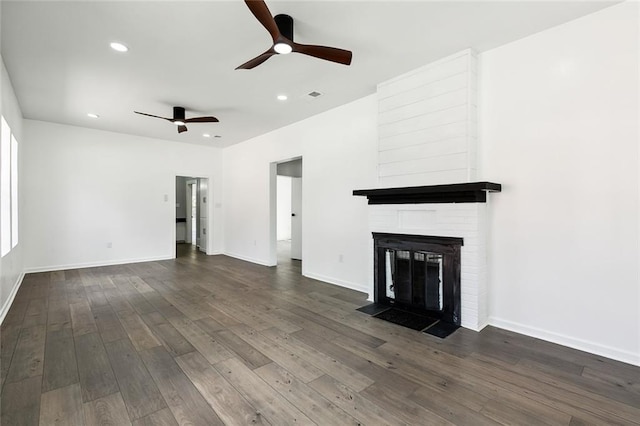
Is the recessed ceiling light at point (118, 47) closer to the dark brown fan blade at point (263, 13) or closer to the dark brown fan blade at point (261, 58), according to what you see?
the dark brown fan blade at point (261, 58)

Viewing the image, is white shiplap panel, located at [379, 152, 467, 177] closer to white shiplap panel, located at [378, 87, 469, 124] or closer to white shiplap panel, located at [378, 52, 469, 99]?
white shiplap panel, located at [378, 87, 469, 124]

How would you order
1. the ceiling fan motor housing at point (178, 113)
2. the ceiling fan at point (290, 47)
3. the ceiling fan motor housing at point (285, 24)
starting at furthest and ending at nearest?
the ceiling fan motor housing at point (178, 113), the ceiling fan motor housing at point (285, 24), the ceiling fan at point (290, 47)

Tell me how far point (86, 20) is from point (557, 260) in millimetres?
4497

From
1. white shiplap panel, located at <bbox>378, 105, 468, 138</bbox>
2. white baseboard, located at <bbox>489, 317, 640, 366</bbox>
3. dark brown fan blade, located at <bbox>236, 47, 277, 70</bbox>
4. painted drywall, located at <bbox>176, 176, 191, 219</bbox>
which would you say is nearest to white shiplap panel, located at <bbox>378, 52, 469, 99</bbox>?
white shiplap panel, located at <bbox>378, 105, 468, 138</bbox>

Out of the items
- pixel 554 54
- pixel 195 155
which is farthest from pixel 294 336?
pixel 195 155

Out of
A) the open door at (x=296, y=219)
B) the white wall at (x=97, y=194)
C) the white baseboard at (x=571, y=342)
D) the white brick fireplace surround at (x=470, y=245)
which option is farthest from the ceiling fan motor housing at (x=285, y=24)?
the white wall at (x=97, y=194)

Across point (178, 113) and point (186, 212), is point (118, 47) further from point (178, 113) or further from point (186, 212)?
point (186, 212)

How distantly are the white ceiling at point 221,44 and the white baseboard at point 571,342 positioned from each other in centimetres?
270

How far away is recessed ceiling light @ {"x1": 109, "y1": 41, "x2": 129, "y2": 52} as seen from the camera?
282 cm

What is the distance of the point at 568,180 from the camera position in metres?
2.55

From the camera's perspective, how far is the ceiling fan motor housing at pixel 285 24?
2396 mm

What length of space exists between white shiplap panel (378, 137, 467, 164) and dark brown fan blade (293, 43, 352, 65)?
1317 millimetres

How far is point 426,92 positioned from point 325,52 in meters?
1.40

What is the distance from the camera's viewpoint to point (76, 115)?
505 centimetres
